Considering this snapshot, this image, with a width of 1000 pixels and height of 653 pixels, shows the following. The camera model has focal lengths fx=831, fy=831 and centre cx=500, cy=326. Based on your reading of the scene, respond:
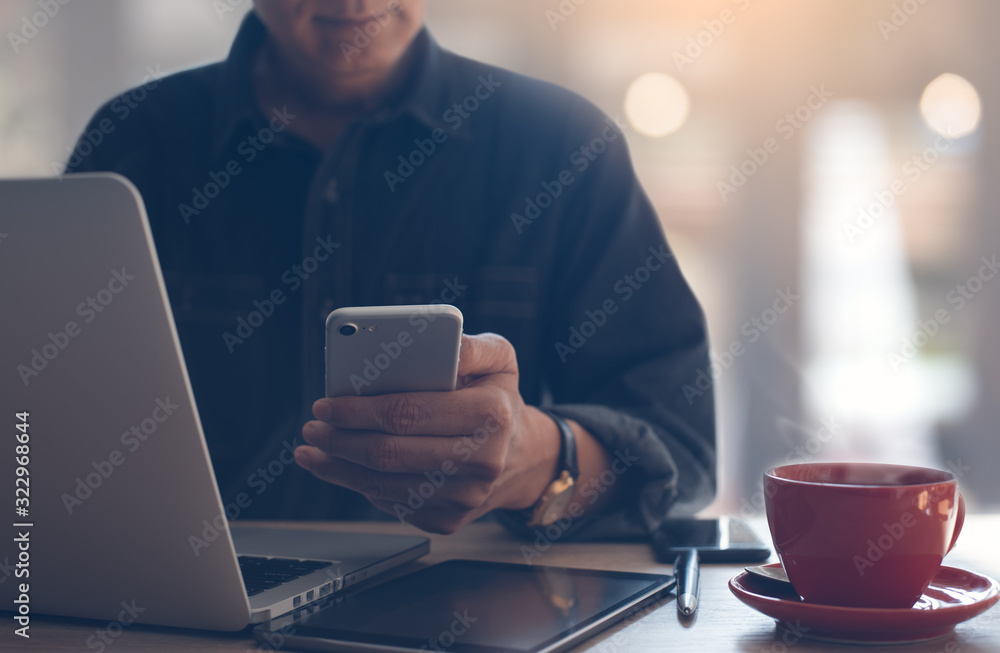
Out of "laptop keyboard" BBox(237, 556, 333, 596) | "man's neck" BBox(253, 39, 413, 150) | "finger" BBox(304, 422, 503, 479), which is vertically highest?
"man's neck" BBox(253, 39, 413, 150)

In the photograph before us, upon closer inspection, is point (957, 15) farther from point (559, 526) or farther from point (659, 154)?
point (559, 526)

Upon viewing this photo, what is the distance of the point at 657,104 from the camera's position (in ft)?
9.98

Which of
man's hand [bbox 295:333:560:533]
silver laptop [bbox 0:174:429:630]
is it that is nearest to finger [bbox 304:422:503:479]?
man's hand [bbox 295:333:560:533]

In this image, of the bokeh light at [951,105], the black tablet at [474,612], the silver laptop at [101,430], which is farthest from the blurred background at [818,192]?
the silver laptop at [101,430]

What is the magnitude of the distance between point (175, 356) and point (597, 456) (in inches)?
21.4

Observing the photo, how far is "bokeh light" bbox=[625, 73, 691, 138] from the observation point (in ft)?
9.87

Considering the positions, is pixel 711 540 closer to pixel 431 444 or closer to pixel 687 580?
pixel 687 580

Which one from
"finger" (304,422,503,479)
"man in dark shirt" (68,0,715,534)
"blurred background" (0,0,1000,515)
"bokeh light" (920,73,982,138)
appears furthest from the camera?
"bokeh light" (920,73,982,138)

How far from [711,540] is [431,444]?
26cm

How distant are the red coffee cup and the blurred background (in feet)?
8.23

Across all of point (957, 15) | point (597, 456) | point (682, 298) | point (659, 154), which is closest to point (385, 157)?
point (682, 298)

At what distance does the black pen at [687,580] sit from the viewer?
50 cm

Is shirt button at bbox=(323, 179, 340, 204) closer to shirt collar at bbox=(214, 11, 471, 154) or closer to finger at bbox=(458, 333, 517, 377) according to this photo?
shirt collar at bbox=(214, 11, 471, 154)

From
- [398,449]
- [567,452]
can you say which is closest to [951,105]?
[567,452]
